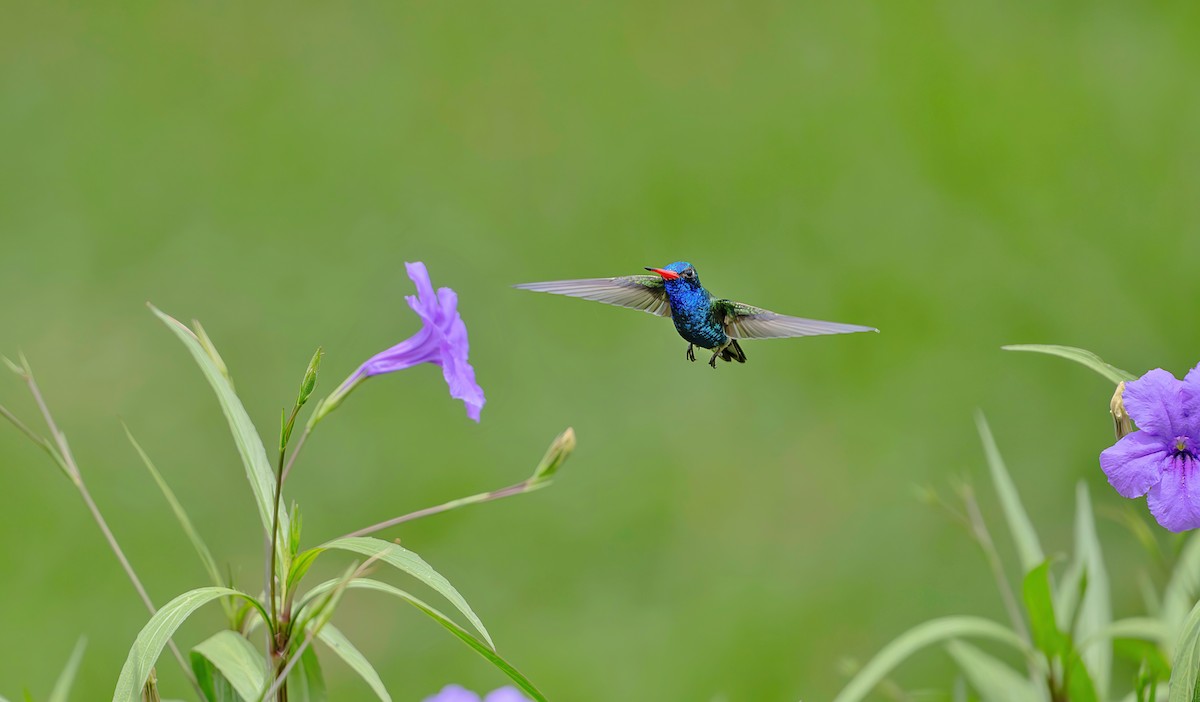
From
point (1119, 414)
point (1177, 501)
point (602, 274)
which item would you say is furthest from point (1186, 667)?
point (602, 274)

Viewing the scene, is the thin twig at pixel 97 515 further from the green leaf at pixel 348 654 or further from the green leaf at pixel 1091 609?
the green leaf at pixel 1091 609

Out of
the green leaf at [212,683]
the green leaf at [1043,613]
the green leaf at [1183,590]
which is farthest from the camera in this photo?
the green leaf at [1183,590]

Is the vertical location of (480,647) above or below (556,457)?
below

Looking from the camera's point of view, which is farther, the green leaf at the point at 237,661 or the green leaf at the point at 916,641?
the green leaf at the point at 916,641

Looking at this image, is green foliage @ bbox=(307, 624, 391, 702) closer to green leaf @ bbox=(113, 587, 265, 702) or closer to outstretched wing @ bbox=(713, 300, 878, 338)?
green leaf @ bbox=(113, 587, 265, 702)

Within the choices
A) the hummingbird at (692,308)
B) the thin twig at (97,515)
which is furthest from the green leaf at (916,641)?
the thin twig at (97,515)

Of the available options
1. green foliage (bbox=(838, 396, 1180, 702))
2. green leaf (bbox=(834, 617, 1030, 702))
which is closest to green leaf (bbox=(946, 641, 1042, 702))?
green foliage (bbox=(838, 396, 1180, 702))

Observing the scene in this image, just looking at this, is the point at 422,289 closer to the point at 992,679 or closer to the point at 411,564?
the point at 411,564
